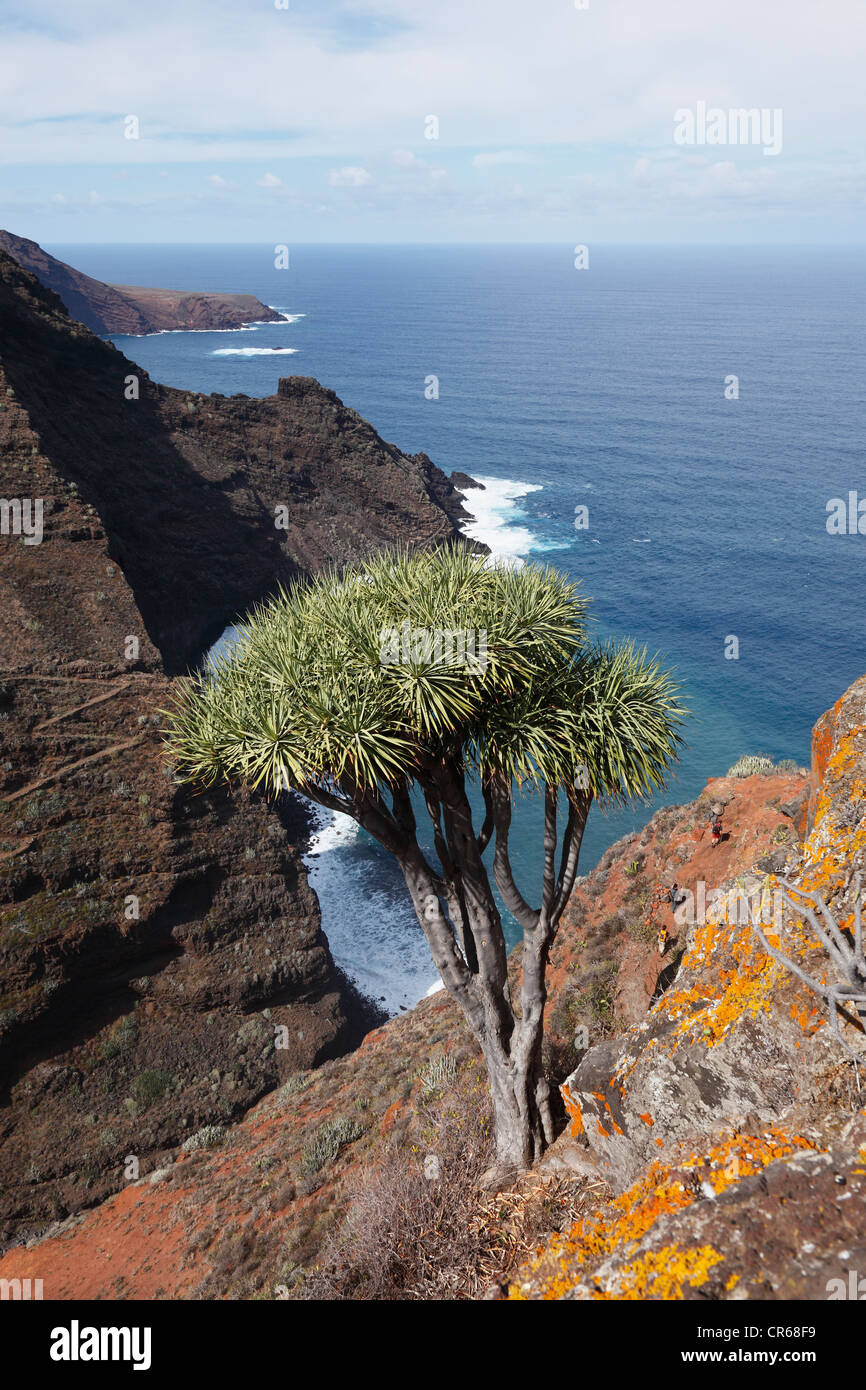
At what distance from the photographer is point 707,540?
255ft

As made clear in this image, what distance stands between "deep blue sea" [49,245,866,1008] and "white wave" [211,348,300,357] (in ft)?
4.34

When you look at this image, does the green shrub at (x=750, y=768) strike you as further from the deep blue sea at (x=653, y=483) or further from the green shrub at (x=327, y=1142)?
the green shrub at (x=327, y=1142)

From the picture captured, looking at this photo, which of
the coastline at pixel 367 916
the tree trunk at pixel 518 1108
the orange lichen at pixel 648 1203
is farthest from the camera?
the coastline at pixel 367 916

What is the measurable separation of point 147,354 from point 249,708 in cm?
17349

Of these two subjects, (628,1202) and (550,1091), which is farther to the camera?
(550,1091)

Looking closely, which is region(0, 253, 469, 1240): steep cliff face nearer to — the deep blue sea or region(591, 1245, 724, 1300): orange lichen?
the deep blue sea

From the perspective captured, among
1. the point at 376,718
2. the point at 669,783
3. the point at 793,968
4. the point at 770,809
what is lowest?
the point at 669,783

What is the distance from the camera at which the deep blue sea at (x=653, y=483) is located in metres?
45.0

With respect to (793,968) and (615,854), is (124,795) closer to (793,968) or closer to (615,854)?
(615,854)

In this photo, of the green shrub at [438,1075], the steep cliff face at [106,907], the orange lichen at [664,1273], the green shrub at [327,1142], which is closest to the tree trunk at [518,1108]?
the green shrub at [438,1075]

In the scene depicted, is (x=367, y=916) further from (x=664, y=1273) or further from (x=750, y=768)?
(x=664, y=1273)

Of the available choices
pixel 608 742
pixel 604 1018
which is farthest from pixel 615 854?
pixel 608 742

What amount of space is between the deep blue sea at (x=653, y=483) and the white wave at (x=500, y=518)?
15.1 inches

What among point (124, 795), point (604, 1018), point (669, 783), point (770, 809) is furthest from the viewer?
point (669, 783)
